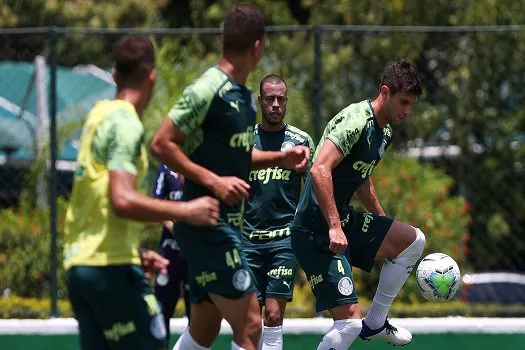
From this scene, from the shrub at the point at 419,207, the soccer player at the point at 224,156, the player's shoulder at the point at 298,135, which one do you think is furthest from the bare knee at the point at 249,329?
the shrub at the point at 419,207

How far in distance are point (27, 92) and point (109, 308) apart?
217 inches

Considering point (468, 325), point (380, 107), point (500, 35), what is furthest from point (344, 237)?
point (500, 35)

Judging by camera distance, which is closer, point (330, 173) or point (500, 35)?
point (330, 173)

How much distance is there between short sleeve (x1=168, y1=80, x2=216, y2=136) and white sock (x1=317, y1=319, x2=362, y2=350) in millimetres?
2117

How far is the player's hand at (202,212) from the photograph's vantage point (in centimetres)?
569

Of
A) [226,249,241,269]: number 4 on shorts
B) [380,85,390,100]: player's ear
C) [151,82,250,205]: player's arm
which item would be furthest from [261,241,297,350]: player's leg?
[151,82,250,205]: player's arm

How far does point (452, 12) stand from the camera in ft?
59.0

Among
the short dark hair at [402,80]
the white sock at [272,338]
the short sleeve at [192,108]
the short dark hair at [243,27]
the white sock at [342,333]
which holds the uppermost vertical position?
the short dark hair at [243,27]

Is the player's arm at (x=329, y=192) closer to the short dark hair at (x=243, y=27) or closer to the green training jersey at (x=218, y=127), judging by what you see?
the green training jersey at (x=218, y=127)

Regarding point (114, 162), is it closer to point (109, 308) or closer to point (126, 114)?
point (126, 114)

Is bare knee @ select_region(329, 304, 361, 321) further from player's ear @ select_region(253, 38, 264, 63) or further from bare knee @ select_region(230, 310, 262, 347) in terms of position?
player's ear @ select_region(253, 38, 264, 63)

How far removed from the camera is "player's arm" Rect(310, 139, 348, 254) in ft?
24.5

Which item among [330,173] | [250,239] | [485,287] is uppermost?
[330,173]

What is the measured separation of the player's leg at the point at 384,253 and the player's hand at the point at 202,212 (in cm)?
245
